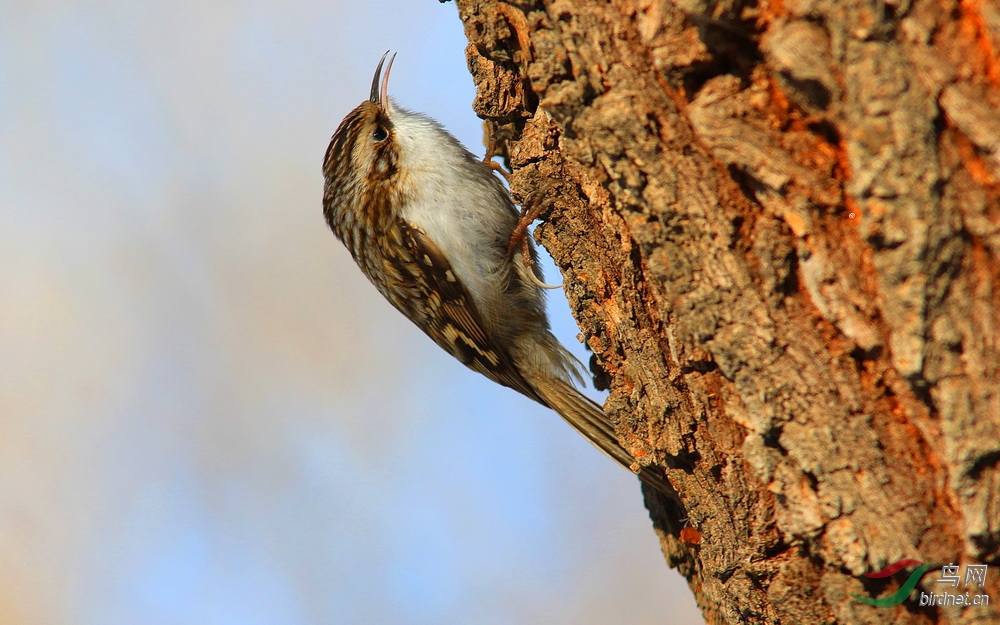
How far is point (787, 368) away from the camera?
135 cm

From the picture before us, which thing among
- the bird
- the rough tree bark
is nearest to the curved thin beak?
the bird

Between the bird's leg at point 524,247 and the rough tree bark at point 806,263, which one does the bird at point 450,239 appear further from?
the rough tree bark at point 806,263

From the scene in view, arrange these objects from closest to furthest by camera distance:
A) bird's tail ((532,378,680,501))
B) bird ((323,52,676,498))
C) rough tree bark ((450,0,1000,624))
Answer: rough tree bark ((450,0,1000,624)), bird's tail ((532,378,680,501)), bird ((323,52,676,498))

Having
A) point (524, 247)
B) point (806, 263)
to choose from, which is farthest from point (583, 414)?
point (806, 263)

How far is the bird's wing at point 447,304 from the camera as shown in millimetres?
2807

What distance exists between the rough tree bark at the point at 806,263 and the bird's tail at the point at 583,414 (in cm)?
79

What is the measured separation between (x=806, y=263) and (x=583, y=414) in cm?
141

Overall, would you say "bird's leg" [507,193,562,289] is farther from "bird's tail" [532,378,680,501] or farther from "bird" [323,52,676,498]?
"bird's tail" [532,378,680,501]

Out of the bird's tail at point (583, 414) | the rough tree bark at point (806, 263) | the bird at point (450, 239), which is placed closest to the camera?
the rough tree bark at point (806, 263)

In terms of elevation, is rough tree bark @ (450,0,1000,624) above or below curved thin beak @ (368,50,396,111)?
below

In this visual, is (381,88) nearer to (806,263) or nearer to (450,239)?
(450,239)

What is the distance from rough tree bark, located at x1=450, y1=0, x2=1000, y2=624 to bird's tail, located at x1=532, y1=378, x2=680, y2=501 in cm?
79

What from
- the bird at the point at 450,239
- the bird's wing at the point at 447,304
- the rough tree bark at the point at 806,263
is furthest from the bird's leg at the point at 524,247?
the rough tree bark at the point at 806,263

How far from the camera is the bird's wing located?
110 inches
